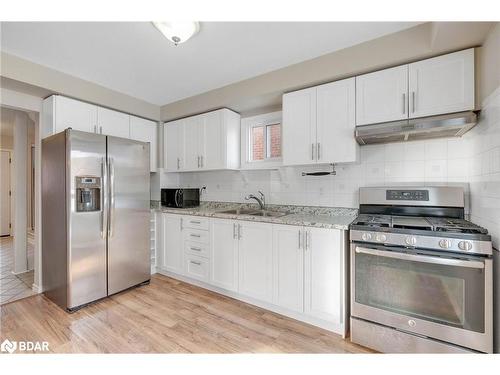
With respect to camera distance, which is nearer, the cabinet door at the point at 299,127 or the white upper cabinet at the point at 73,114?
the cabinet door at the point at 299,127

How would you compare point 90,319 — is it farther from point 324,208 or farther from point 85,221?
point 324,208

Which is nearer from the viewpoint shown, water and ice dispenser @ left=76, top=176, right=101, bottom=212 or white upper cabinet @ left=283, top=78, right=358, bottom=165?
white upper cabinet @ left=283, top=78, right=358, bottom=165

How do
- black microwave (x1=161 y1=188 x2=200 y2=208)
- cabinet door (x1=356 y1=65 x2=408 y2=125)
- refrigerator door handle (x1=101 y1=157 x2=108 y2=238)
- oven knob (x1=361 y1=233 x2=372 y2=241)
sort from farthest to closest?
black microwave (x1=161 y1=188 x2=200 y2=208) < refrigerator door handle (x1=101 y1=157 x2=108 y2=238) < cabinet door (x1=356 y1=65 x2=408 y2=125) < oven knob (x1=361 y1=233 x2=372 y2=241)

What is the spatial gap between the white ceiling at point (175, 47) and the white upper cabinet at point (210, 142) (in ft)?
1.71

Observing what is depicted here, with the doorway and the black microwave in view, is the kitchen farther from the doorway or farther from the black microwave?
the doorway

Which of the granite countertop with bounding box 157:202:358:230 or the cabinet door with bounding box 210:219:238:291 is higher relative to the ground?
the granite countertop with bounding box 157:202:358:230

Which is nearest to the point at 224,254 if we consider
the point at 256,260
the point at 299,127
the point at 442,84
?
the point at 256,260

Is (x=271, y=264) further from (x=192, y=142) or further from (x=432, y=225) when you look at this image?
(x=192, y=142)

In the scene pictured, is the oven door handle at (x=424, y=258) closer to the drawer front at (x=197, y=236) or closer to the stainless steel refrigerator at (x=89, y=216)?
the drawer front at (x=197, y=236)

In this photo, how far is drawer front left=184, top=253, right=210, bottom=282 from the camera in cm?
275

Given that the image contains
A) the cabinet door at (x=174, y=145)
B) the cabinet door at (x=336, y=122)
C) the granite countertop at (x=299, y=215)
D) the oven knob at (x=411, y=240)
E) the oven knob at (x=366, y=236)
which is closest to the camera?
the oven knob at (x=411, y=240)

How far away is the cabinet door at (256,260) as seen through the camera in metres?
2.27

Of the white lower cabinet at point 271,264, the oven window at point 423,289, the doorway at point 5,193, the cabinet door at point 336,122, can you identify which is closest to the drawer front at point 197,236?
the white lower cabinet at point 271,264

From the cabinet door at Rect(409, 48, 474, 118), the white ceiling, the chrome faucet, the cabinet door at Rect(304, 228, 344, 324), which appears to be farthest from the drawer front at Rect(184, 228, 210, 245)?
the cabinet door at Rect(409, 48, 474, 118)
